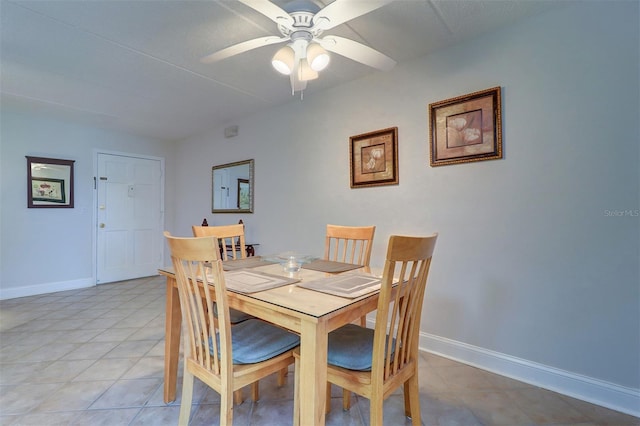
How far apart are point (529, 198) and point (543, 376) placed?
3.66 ft

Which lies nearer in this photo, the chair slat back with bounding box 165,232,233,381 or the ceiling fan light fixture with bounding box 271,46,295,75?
the chair slat back with bounding box 165,232,233,381

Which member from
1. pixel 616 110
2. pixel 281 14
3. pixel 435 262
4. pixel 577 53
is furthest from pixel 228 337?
pixel 577 53

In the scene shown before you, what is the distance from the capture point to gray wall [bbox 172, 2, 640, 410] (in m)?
1.60

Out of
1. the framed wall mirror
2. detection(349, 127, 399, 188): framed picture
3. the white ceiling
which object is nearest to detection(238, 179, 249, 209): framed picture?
the framed wall mirror

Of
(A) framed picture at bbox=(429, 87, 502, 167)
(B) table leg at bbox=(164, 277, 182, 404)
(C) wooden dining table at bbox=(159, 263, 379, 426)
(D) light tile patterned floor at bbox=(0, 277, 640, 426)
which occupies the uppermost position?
(A) framed picture at bbox=(429, 87, 502, 167)

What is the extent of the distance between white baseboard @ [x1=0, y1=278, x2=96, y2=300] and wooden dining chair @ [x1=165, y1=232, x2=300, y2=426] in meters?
3.84

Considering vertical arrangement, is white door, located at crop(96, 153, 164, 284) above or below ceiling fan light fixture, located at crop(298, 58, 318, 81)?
below

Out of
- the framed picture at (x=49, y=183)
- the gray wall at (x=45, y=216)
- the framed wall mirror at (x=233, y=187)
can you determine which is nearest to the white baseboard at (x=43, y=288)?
the gray wall at (x=45, y=216)

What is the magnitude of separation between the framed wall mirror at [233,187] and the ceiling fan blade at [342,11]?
237cm

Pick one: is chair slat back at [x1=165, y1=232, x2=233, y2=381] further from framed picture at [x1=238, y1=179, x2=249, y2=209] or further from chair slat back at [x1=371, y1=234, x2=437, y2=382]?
framed picture at [x1=238, y1=179, x2=249, y2=209]

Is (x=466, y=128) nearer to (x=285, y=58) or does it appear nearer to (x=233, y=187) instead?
(x=285, y=58)

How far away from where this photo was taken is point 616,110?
1601 millimetres

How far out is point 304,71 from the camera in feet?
5.94

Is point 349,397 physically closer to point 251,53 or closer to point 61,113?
point 251,53
